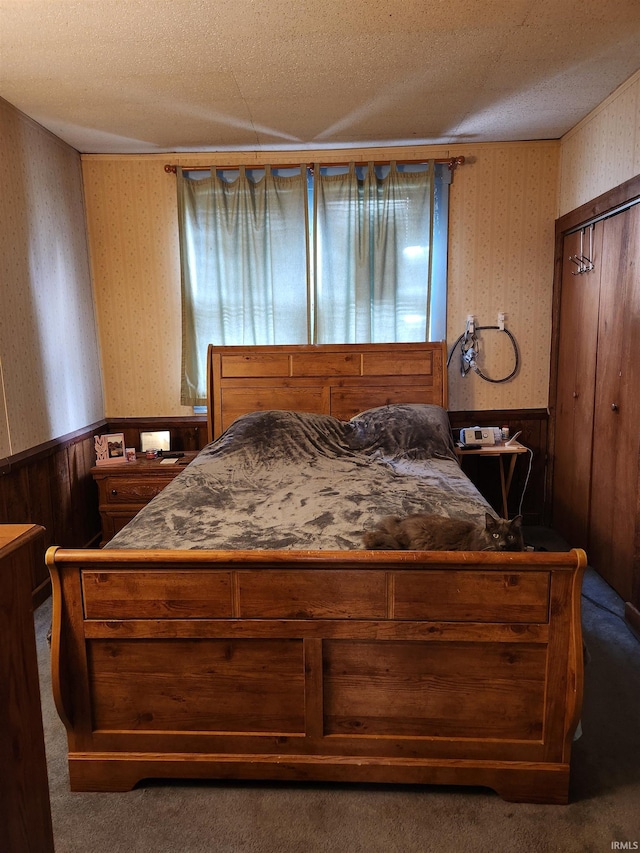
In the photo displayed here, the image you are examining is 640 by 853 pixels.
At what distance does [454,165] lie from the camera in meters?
3.65

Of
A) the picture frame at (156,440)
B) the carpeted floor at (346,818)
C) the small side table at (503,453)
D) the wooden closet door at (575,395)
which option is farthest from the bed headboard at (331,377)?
the carpeted floor at (346,818)

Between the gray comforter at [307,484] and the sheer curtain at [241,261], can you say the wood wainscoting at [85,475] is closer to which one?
the sheer curtain at [241,261]

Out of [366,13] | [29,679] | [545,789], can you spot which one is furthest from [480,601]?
[366,13]

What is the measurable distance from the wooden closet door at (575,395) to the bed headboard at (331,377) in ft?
2.54

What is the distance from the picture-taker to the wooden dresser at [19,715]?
97cm

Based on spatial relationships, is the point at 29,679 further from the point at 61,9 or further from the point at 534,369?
the point at 534,369

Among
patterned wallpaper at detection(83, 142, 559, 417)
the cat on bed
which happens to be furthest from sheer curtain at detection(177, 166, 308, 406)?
the cat on bed

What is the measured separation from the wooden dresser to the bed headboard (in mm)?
2643

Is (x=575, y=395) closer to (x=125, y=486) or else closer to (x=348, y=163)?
(x=348, y=163)

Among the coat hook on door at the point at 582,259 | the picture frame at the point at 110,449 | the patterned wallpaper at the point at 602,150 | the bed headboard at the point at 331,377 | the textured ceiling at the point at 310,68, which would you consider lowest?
the picture frame at the point at 110,449

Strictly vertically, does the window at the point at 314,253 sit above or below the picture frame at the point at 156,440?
above

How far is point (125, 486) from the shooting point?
11.5 ft

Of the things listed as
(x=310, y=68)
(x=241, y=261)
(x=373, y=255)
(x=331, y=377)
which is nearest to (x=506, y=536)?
(x=331, y=377)

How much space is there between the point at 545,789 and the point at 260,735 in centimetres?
86
